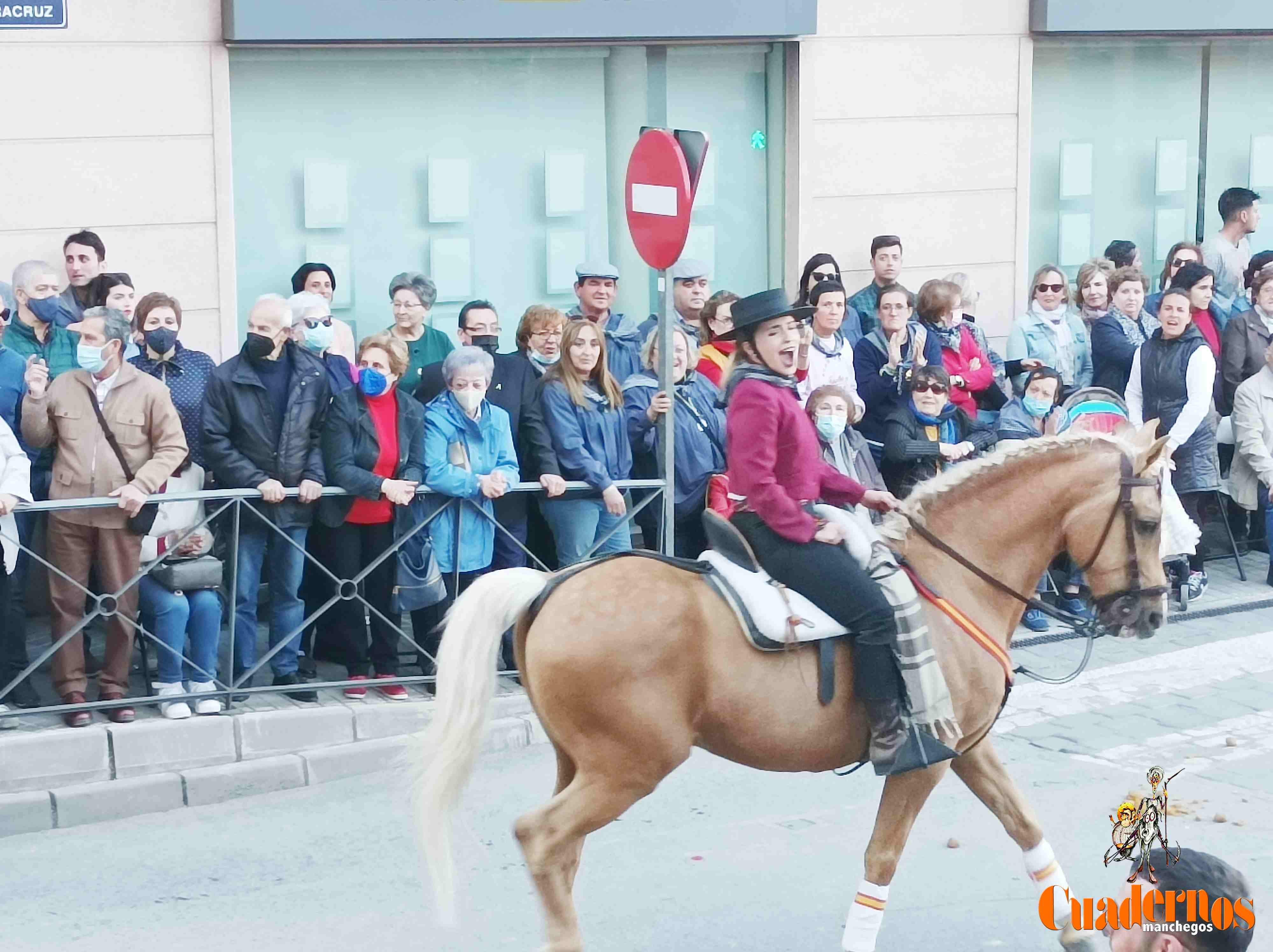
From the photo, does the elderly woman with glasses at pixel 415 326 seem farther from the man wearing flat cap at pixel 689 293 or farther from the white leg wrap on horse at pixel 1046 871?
the white leg wrap on horse at pixel 1046 871

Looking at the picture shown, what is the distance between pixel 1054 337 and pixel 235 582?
6.51 m

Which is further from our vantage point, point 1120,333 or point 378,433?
point 1120,333

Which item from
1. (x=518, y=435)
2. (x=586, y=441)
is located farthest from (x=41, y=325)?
(x=586, y=441)

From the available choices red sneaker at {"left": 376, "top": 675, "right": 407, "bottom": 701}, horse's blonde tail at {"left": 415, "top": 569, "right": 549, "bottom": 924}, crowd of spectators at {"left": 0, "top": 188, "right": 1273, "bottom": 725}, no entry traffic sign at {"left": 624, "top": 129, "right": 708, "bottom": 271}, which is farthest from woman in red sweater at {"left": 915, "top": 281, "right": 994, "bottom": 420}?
horse's blonde tail at {"left": 415, "top": 569, "right": 549, "bottom": 924}

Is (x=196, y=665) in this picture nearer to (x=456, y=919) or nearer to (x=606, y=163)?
(x=456, y=919)

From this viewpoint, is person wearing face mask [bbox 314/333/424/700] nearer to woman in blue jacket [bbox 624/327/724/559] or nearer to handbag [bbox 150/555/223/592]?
handbag [bbox 150/555/223/592]

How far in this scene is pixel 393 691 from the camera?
9508 mm

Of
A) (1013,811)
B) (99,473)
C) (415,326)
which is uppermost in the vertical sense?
(415,326)

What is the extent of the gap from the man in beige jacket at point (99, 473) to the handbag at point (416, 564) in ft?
3.84

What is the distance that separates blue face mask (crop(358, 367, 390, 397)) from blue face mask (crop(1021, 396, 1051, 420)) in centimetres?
430

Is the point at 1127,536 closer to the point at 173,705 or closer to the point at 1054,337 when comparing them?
the point at 173,705

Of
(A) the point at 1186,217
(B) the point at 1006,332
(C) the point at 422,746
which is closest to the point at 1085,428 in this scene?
(C) the point at 422,746

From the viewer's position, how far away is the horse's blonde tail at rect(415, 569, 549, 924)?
6.38 metres

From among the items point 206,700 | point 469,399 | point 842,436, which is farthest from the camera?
point 842,436
